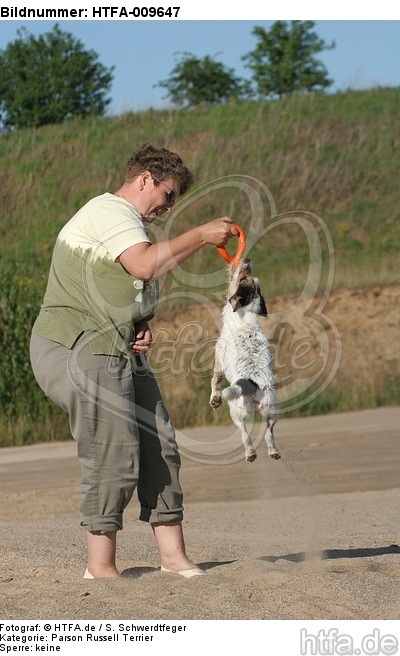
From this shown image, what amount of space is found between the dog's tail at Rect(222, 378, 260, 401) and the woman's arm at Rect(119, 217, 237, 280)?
2.27ft

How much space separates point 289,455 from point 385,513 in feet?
14.4

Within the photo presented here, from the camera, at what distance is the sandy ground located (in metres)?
6.00

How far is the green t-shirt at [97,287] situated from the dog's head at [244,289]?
557mm

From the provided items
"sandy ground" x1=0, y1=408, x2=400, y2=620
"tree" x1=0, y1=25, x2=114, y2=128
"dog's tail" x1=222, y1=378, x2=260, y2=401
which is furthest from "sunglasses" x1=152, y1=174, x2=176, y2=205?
"tree" x1=0, y1=25, x2=114, y2=128

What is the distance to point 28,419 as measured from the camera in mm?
19500

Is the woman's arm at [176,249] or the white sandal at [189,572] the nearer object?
the woman's arm at [176,249]

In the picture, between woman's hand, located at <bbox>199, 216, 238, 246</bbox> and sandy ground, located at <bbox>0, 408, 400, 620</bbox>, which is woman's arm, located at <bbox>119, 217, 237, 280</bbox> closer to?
woman's hand, located at <bbox>199, 216, 238, 246</bbox>

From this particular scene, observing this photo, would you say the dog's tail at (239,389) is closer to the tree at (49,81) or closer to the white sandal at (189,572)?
the white sandal at (189,572)

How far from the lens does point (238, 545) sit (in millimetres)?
8656

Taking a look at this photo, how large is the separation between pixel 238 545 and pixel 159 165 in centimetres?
375

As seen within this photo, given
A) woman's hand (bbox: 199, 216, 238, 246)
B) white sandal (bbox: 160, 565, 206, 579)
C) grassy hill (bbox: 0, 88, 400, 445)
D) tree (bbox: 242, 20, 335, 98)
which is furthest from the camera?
tree (bbox: 242, 20, 335, 98)

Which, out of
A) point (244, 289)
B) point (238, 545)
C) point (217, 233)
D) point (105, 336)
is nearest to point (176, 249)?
point (217, 233)

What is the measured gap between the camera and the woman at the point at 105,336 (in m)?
5.91

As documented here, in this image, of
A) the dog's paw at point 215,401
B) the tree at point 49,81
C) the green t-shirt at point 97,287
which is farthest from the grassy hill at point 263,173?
the dog's paw at point 215,401
